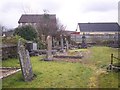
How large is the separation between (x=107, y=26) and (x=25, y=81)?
81896 mm

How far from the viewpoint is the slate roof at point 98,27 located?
87.5m

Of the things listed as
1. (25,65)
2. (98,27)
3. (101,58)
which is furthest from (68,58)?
(98,27)

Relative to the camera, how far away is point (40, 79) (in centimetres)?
1092

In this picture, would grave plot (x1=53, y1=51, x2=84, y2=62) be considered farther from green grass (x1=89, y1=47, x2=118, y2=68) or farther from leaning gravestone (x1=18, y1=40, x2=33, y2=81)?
leaning gravestone (x1=18, y1=40, x2=33, y2=81)

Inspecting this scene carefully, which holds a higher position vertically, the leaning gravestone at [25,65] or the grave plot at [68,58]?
the leaning gravestone at [25,65]

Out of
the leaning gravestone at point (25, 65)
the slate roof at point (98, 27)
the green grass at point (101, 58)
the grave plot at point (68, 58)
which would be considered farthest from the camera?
the slate roof at point (98, 27)

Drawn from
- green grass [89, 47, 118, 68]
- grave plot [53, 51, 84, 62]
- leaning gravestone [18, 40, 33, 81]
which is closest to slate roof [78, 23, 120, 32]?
green grass [89, 47, 118, 68]

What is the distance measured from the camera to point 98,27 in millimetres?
89125

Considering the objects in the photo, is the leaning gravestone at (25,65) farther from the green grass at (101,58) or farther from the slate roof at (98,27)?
the slate roof at (98,27)

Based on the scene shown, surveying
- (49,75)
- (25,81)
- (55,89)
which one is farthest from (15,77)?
(55,89)

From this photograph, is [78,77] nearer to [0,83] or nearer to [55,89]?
[55,89]

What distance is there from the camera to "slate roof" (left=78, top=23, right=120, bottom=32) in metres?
87.5

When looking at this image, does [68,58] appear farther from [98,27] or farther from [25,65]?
[98,27]

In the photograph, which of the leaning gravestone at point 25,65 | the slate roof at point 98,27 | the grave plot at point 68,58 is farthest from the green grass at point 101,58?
the slate roof at point 98,27
